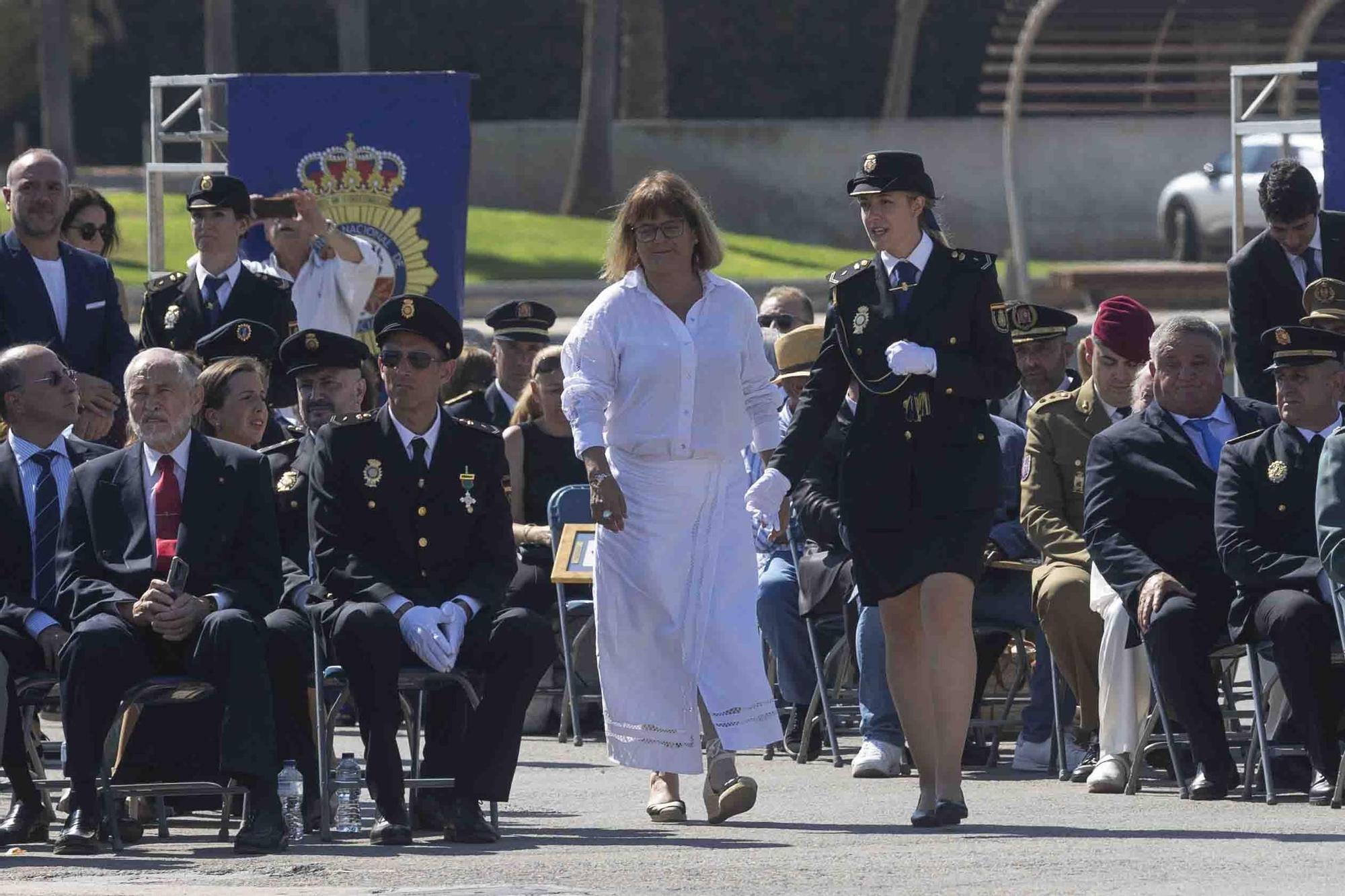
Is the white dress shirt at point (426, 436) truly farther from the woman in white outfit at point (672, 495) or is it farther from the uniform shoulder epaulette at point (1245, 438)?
the uniform shoulder epaulette at point (1245, 438)

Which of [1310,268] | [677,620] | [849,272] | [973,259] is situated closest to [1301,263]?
[1310,268]

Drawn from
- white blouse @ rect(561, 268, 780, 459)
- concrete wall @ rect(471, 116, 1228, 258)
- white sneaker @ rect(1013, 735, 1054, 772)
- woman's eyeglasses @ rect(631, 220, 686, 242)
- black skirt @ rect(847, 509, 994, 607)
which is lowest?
white sneaker @ rect(1013, 735, 1054, 772)

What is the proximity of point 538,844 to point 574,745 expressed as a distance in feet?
11.7

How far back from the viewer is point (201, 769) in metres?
8.64

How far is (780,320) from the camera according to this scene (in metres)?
12.7

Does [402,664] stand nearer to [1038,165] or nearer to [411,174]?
[411,174]

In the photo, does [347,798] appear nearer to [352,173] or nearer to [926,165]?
[352,173]

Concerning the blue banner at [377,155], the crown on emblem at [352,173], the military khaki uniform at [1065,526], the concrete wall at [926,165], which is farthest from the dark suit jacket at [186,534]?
the concrete wall at [926,165]

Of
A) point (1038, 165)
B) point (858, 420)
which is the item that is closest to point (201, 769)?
point (858, 420)

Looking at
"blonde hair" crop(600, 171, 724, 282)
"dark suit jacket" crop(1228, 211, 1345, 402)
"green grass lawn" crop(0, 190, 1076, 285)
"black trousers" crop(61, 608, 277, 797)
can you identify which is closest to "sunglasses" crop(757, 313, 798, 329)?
"dark suit jacket" crop(1228, 211, 1345, 402)

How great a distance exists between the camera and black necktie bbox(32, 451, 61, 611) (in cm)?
860

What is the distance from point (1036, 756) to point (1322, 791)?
1700 mm

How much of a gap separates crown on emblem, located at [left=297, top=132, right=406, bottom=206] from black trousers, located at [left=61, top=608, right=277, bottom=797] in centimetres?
673

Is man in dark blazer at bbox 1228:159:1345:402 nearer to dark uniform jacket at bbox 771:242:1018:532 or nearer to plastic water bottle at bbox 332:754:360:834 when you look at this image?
dark uniform jacket at bbox 771:242:1018:532
